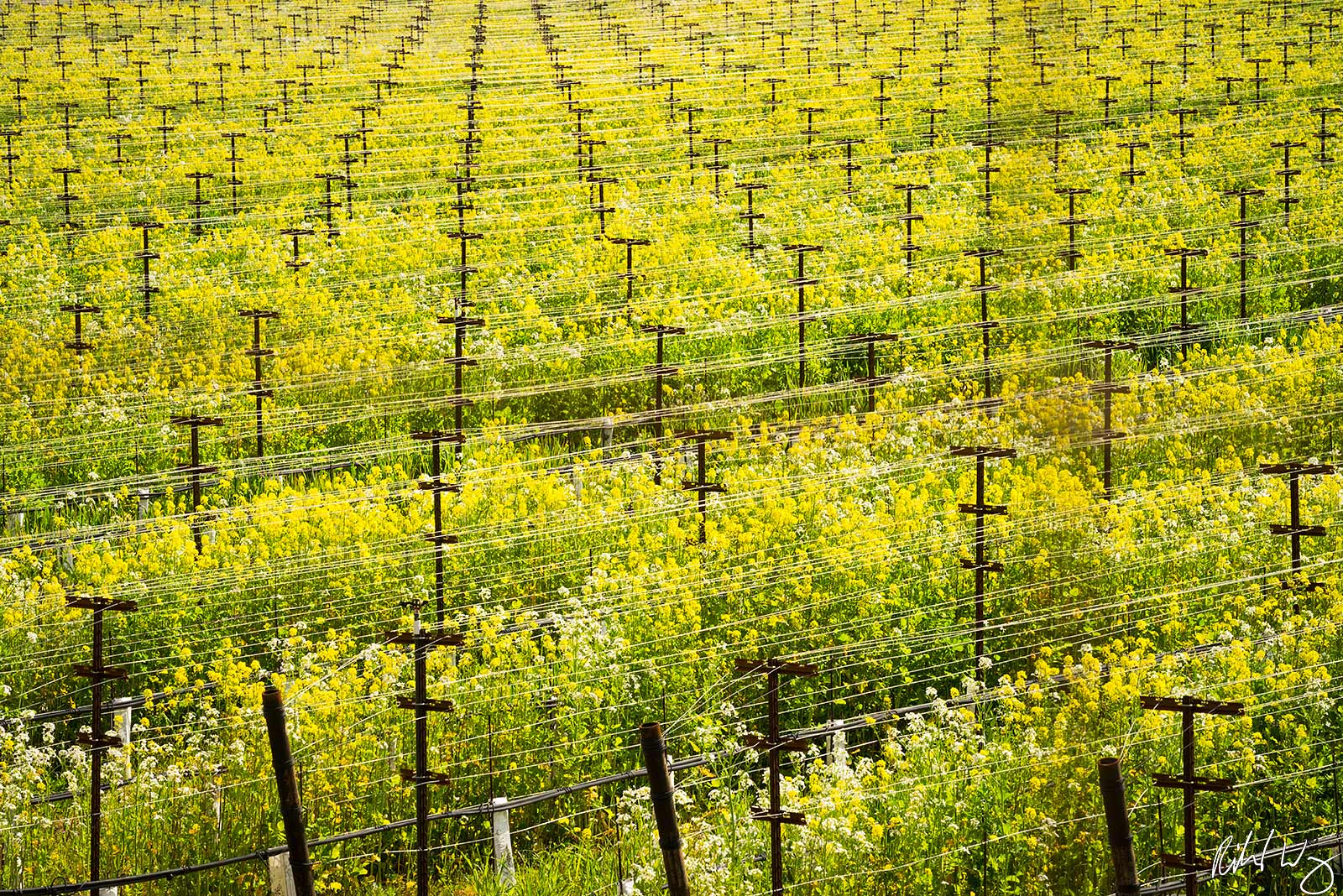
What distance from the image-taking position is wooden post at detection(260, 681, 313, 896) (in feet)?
20.1

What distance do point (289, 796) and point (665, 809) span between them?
5.12 feet

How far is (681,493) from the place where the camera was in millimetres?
12227

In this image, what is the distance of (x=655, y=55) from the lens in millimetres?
30875

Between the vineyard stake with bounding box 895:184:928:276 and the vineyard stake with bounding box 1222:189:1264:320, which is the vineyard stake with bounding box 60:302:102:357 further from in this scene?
the vineyard stake with bounding box 1222:189:1264:320

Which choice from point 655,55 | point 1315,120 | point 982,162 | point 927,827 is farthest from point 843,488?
point 655,55

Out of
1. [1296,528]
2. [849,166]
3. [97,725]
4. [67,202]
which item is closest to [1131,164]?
[849,166]

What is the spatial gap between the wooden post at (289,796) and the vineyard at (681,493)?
0.03 metres

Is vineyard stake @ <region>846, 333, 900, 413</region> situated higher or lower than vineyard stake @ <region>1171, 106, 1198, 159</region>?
lower

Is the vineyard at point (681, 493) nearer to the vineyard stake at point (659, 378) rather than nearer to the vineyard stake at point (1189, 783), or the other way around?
the vineyard stake at point (1189, 783)

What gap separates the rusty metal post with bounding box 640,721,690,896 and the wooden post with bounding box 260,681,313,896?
4.93 feet

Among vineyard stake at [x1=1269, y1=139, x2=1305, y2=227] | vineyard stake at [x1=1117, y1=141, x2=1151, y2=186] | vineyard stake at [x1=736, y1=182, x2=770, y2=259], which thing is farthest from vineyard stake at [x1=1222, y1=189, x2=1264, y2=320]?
vineyard stake at [x1=736, y1=182, x2=770, y2=259]

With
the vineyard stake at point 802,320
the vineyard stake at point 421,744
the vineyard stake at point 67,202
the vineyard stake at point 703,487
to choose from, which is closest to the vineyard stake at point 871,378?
the vineyard stake at point 802,320

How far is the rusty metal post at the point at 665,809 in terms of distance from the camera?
215 inches

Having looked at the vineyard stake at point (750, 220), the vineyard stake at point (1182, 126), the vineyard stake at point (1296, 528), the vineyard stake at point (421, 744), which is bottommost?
the vineyard stake at point (421, 744)
